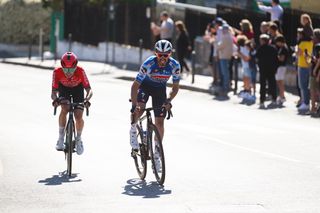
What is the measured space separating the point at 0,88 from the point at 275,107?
327 inches

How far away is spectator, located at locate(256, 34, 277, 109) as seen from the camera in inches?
996

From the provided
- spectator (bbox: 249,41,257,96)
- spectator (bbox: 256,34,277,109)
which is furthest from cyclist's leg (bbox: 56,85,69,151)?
spectator (bbox: 249,41,257,96)

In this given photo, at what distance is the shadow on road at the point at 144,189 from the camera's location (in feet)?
43.0

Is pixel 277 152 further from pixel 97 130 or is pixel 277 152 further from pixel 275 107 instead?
pixel 275 107

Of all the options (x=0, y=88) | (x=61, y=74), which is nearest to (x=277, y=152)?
(x=61, y=74)

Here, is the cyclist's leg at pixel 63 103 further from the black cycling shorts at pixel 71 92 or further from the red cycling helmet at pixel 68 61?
the red cycling helmet at pixel 68 61

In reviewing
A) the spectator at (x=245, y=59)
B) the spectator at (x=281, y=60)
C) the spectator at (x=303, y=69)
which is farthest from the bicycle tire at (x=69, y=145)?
the spectator at (x=245, y=59)

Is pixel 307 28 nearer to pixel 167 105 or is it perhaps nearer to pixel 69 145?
pixel 69 145

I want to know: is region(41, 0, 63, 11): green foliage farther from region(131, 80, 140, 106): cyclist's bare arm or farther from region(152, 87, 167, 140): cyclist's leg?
region(131, 80, 140, 106): cyclist's bare arm

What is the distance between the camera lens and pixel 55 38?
150 feet

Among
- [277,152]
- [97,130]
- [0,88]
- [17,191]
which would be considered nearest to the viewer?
[17,191]

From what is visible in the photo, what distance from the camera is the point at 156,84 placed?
47.3ft

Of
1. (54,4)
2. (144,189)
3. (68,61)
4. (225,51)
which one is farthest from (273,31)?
(54,4)

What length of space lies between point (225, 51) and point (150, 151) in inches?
548
